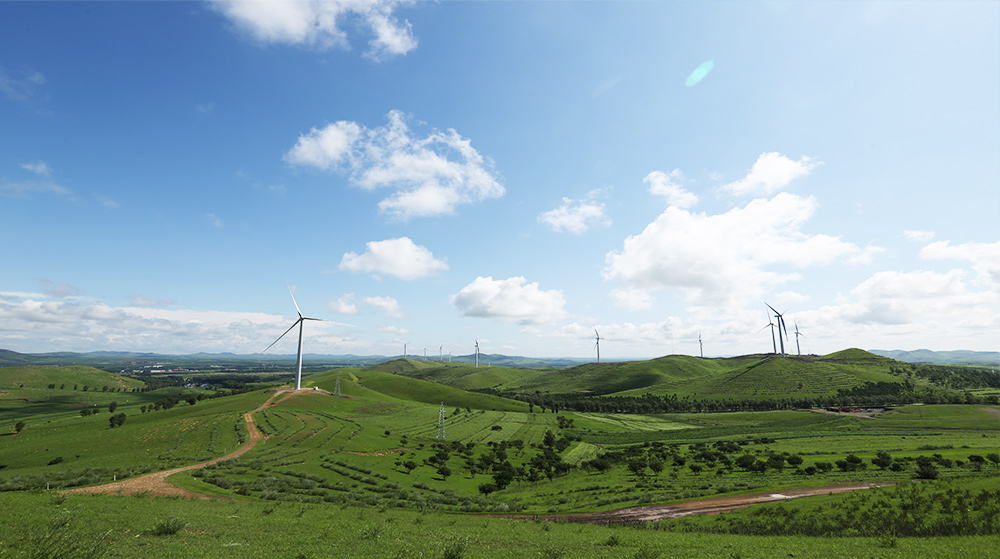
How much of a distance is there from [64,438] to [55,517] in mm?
103106

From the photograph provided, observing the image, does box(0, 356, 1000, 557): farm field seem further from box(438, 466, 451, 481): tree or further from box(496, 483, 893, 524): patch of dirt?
box(496, 483, 893, 524): patch of dirt

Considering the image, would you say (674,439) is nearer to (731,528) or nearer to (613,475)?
(613,475)

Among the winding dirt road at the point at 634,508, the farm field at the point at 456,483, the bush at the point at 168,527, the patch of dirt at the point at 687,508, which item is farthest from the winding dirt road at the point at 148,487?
the patch of dirt at the point at 687,508

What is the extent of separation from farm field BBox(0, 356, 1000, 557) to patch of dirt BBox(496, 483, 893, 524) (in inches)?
97.0

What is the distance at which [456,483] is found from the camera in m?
77.2

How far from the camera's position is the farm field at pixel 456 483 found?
30.5 metres

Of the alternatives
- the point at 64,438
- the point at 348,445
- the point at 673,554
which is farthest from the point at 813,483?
the point at 64,438

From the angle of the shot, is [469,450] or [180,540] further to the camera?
[469,450]

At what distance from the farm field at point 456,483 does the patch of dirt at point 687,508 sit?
8.09 feet

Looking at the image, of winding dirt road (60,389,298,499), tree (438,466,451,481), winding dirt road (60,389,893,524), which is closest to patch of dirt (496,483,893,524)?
winding dirt road (60,389,893,524)

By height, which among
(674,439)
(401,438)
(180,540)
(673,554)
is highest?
(180,540)

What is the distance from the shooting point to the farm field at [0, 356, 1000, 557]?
30.5 m

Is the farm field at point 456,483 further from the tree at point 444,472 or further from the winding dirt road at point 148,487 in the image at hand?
the winding dirt road at point 148,487

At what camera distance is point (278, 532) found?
32656 mm
